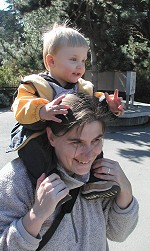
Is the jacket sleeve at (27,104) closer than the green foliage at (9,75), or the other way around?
the jacket sleeve at (27,104)

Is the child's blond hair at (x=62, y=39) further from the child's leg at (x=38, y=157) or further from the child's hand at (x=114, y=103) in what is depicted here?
the child's leg at (x=38, y=157)

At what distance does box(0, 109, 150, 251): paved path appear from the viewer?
3.47m

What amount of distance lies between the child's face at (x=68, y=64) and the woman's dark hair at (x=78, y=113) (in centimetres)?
45

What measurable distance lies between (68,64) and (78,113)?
529mm

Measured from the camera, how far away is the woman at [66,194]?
45.4 inches

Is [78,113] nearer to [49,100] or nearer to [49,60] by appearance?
[49,100]

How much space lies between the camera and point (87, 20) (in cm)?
1155

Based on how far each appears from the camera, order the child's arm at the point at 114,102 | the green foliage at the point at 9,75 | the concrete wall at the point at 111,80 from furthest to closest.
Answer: the concrete wall at the point at 111,80
the green foliage at the point at 9,75
the child's arm at the point at 114,102

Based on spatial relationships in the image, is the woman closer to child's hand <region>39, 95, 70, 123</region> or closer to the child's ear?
child's hand <region>39, 95, 70, 123</region>

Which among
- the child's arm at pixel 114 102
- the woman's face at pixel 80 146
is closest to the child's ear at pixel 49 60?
the child's arm at pixel 114 102

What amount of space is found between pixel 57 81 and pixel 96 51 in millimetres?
12399

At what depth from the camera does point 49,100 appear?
63.7 inches

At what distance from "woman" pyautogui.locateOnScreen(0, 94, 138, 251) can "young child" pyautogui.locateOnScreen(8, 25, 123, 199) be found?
0.14ft

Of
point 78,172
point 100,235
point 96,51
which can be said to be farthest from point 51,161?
point 96,51
